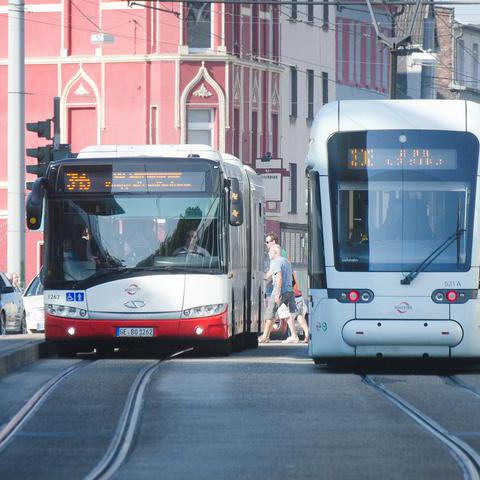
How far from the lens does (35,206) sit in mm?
24109

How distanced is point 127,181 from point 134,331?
1970mm

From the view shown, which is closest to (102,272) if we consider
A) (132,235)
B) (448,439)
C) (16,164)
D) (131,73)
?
(132,235)

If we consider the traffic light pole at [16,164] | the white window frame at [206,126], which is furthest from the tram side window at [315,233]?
the white window frame at [206,126]

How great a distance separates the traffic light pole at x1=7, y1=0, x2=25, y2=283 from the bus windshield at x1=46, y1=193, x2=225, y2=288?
29.5 feet

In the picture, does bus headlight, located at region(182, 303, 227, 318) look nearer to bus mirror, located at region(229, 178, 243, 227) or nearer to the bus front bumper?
the bus front bumper

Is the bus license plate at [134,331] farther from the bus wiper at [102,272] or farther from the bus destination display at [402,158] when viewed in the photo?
the bus destination display at [402,158]

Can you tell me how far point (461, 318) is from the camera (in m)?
21.1

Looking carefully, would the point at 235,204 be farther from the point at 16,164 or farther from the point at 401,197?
the point at 16,164

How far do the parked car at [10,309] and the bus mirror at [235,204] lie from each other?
8.70m

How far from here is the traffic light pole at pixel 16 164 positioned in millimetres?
34062

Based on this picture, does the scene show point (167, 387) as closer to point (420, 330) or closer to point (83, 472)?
point (420, 330)

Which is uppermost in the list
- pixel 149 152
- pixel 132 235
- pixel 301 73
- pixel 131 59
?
pixel 301 73

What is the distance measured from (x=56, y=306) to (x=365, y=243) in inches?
207

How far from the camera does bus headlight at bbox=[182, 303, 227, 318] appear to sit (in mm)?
24844
